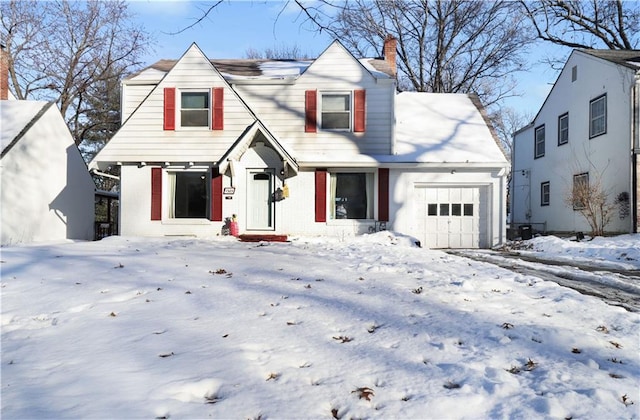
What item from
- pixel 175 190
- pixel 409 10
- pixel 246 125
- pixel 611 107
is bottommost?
pixel 175 190

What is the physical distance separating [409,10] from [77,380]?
26757mm

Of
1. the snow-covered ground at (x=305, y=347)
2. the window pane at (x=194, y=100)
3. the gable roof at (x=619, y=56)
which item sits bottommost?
the snow-covered ground at (x=305, y=347)

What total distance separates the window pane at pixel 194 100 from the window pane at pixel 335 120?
3.76m

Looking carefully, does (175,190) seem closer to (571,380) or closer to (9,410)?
(9,410)

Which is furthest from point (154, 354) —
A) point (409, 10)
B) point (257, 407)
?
point (409, 10)

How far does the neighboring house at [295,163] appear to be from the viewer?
1288 centimetres

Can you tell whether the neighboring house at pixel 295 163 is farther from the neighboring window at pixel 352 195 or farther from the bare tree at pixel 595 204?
the bare tree at pixel 595 204

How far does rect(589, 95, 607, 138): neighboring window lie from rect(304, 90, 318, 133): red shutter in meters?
10.2

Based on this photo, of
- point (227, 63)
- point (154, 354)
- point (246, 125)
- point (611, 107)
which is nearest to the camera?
point (154, 354)

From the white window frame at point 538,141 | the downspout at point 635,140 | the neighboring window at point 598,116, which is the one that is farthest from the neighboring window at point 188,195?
the white window frame at point 538,141

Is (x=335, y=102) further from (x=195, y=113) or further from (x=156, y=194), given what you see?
(x=156, y=194)

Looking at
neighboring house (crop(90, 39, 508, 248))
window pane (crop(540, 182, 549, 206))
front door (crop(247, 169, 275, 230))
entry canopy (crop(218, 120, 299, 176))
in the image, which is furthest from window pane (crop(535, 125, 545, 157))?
front door (crop(247, 169, 275, 230))

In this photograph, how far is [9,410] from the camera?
98.4 inches

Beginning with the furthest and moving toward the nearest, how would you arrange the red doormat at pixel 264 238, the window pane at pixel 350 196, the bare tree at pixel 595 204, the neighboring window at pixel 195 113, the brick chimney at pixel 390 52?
the brick chimney at pixel 390 52, the bare tree at pixel 595 204, the window pane at pixel 350 196, the neighboring window at pixel 195 113, the red doormat at pixel 264 238
